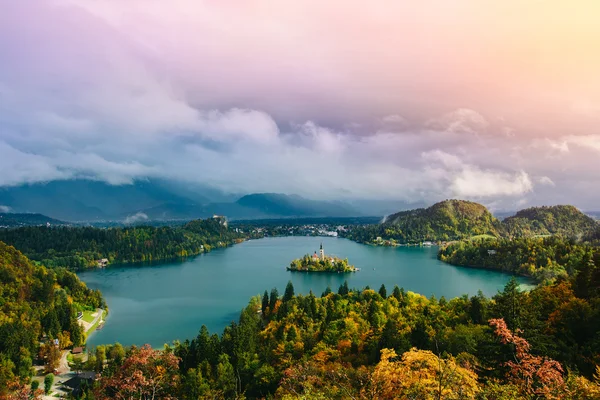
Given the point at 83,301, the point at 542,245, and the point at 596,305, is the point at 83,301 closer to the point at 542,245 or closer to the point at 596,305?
the point at 596,305

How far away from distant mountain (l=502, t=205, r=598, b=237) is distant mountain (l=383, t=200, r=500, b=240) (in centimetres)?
422

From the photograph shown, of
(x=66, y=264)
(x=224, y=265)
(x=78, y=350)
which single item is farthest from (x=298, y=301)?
(x=66, y=264)

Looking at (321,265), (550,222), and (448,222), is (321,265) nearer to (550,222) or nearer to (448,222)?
(448,222)

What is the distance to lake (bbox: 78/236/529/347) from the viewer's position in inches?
987

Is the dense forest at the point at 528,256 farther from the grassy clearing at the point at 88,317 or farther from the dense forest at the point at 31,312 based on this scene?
the dense forest at the point at 31,312

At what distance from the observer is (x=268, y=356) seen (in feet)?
50.6

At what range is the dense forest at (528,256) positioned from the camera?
Result: 36.8 m

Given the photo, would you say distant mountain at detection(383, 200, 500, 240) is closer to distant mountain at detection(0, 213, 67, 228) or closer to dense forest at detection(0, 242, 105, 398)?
dense forest at detection(0, 242, 105, 398)

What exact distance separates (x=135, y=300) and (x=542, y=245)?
1678 inches

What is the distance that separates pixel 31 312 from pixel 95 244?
38.6m

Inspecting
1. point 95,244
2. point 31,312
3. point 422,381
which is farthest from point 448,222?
point 422,381

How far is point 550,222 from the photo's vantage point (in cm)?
7725

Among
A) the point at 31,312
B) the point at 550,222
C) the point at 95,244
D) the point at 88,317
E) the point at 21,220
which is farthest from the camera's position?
the point at 21,220

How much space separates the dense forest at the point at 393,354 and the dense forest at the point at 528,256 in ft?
72.9
